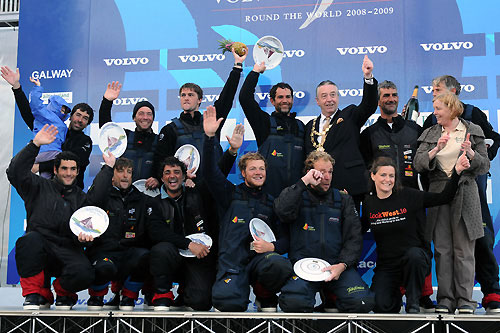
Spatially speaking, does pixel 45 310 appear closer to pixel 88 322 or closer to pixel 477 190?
pixel 88 322

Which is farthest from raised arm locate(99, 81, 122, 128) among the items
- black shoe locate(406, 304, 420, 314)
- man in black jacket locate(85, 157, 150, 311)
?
black shoe locate(406, 304, 420, 314)

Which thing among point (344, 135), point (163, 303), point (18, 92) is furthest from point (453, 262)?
point (18, 92)

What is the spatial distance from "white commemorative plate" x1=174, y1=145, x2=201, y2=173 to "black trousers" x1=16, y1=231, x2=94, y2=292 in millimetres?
1348

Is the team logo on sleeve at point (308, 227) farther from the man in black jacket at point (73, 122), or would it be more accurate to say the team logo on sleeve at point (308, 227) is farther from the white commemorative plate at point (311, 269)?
the man in black jacket at point (73, 122)

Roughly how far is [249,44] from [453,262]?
12.0 ft

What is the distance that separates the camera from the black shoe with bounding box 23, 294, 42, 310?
16.3ft

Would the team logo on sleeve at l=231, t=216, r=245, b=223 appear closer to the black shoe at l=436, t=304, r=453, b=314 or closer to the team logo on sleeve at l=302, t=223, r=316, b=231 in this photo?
the team logo on sleeve at l=302, t=223, r=316, b=231

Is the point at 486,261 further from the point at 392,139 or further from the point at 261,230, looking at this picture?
the point at 261,230

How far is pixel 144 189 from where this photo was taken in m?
6.11

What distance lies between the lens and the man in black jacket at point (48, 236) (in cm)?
508

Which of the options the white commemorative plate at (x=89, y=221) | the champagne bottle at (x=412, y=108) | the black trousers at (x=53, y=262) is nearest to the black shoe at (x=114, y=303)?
the black trousers at (x=53, y=262)

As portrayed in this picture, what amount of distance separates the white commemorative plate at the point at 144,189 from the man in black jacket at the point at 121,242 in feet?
0.80

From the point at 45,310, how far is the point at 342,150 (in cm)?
293

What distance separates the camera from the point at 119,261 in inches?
214
